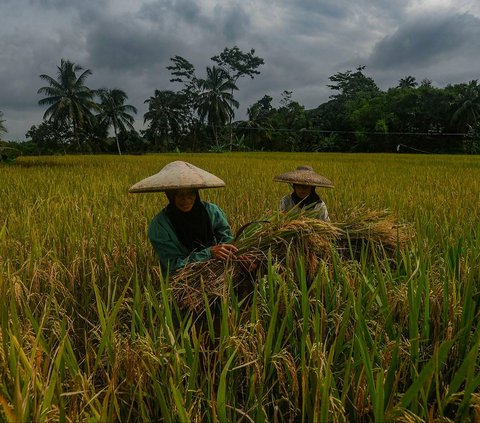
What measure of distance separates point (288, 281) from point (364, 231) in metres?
0.46

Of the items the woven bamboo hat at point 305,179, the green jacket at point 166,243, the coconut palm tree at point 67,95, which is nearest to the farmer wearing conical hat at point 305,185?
the woven bamboo hat at point 305,179

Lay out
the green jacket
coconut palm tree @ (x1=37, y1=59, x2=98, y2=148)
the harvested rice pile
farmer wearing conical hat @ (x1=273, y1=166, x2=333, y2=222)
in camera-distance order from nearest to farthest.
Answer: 1. the harvested rice pile
2. the green jacket
3. farmer wearing conical hat @ (x1=273, y1=166, x2=333, y2=222)
4. coconut palm tree @ (x1=37, y1=59, x2=98, y2=148)

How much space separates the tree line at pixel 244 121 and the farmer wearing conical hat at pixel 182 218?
28289 millimetres

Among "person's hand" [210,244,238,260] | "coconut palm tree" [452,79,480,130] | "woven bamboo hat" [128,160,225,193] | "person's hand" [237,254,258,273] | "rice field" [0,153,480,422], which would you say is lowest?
"rice field" [0,153,480,422]

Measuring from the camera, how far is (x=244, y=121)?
3575 cm

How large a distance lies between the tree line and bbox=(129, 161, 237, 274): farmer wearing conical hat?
2829 cm

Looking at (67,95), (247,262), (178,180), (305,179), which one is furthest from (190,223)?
(67,95)

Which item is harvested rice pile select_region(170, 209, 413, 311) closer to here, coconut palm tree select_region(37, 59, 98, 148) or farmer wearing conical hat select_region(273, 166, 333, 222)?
farmer wearing conical hat select_region(273, 166, 333, 222)

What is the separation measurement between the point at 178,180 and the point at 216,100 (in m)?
32.9

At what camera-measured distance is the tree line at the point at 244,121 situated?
29.4 meters

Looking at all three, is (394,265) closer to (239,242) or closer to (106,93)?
(239,242)

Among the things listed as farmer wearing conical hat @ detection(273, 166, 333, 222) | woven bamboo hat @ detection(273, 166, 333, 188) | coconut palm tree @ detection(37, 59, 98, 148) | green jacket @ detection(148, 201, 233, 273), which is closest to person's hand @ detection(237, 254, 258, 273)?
green jacket @ detection(148, 201, 233, 273)

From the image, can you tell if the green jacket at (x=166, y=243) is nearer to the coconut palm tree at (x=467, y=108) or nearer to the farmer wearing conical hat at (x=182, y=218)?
the farmer wearing conical hat at (x=182, y=218)

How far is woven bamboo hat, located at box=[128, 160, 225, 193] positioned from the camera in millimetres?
1627
